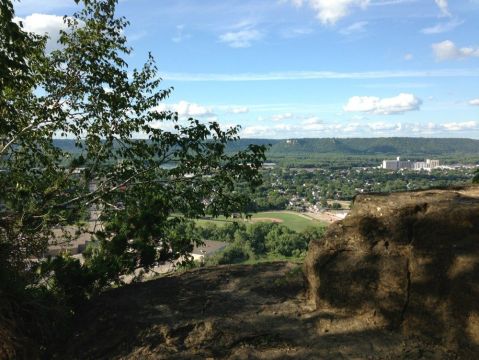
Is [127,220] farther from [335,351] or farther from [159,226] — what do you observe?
[335,351]

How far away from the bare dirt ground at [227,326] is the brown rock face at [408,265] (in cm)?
28

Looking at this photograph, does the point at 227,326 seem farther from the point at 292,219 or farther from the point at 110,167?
the point at 292,219

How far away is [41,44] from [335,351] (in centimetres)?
964

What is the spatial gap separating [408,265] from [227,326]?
9.35 feet

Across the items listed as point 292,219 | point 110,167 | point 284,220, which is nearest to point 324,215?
point 292,219

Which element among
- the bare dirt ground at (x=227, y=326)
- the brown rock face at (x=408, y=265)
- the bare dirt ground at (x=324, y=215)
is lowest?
the bare dirt ground at (x=324, y=215)

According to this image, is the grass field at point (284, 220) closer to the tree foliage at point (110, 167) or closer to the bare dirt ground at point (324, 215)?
the bare dirt ground at point (324, 215)

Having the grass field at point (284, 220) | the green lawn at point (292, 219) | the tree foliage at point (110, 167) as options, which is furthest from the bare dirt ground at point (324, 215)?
the tree foliage at point (110, 167)

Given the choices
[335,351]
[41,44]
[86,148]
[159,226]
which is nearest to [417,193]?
[335,351]

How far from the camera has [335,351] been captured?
18.5ft

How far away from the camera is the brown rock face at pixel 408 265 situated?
5.54 metres

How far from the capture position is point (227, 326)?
6.70 metres

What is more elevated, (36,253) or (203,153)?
(203,153)

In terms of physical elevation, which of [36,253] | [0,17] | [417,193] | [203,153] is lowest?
[36,253]
